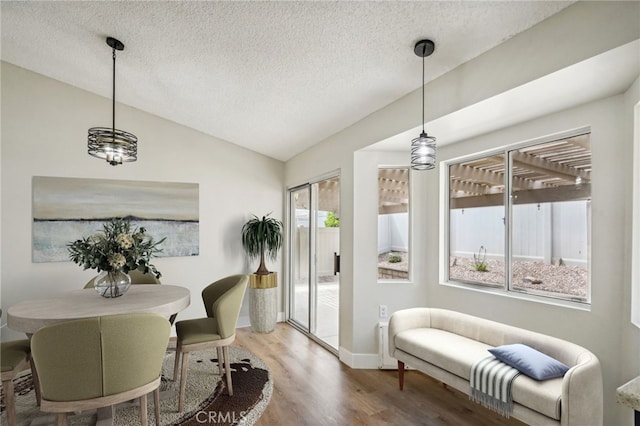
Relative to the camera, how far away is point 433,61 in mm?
2299

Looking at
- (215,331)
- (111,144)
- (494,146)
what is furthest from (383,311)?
(111,144)

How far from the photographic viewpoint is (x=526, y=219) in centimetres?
272

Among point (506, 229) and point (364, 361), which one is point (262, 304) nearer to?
point (364, 361)

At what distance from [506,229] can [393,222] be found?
3.54 ft

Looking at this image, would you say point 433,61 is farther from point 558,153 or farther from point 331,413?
point 331,413

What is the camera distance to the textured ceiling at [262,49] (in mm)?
→ 1921

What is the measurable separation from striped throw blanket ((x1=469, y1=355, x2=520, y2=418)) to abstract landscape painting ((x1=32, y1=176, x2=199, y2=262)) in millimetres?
3602

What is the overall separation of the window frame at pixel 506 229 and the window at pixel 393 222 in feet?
1.21

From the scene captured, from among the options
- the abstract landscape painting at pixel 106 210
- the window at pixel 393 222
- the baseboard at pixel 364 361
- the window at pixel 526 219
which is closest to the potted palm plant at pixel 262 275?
the abstract landscape painting at pixel 106 210

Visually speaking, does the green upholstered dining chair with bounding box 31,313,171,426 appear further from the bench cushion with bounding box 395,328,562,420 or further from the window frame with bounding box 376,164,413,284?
the window frame with bounding box 376,164,413,284

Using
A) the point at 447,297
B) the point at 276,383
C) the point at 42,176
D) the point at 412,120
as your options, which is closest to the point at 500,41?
the point at 412,120

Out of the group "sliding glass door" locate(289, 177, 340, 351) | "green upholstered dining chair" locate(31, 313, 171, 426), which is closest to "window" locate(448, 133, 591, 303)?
"sliding glass door" locate(289, 177, 340, 351)
